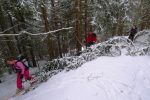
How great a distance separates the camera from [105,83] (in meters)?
6.89

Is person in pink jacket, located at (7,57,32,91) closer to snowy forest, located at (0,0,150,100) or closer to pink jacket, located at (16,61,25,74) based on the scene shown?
pink jacket, located at (16,61,25,74)

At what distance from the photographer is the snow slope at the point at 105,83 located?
20.6 ft

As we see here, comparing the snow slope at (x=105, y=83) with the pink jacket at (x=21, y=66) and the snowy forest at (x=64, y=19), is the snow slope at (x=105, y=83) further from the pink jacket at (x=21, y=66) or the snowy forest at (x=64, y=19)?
the snowy forest at (x=64, y=19)

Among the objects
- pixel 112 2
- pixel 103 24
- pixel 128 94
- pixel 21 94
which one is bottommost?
pixel 21 94

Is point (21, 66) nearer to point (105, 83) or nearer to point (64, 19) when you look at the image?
point (105, 83)

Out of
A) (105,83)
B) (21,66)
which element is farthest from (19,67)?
(105,83)

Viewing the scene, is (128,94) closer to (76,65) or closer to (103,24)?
(76,65)

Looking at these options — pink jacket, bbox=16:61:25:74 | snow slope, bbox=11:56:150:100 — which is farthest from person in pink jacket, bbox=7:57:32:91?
snow slope, bbox=11:56:150:100

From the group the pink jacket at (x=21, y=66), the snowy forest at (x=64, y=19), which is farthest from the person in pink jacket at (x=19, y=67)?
the snowy forest at (x=64, y=19)

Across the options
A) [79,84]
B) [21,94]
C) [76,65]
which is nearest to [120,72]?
[79,84]

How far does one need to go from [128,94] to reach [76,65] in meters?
3.43

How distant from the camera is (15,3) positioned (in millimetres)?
16047

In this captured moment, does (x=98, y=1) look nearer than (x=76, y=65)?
No

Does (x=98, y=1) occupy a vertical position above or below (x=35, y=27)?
above
